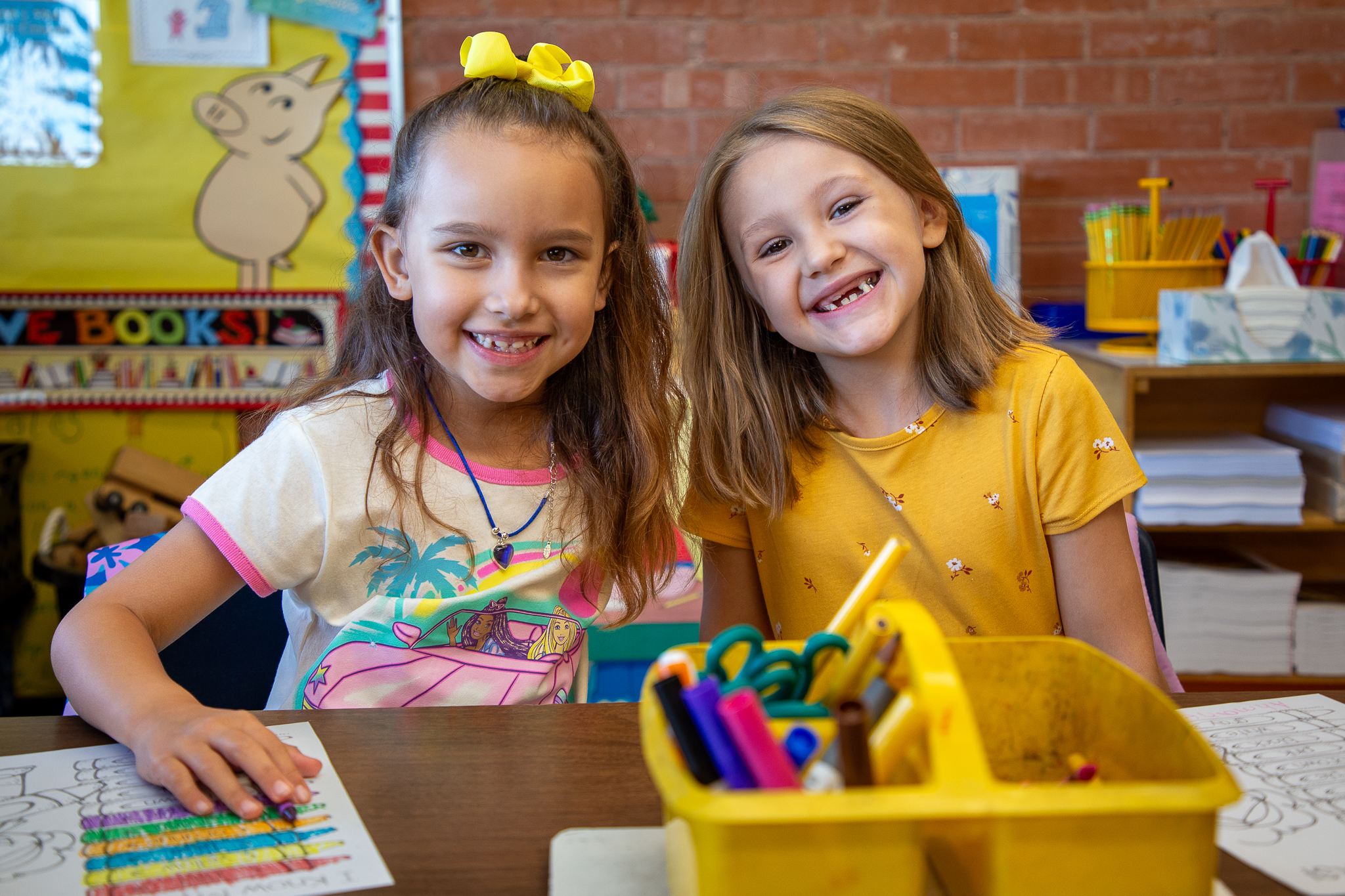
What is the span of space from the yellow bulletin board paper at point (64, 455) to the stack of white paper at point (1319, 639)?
2201mm

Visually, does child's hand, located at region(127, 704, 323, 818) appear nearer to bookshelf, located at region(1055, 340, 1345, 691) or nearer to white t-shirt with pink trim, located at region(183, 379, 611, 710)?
white t-shirt with pink trim, located at region(183, 379, 611, 710)

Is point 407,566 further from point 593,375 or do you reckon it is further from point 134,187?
point 134,187

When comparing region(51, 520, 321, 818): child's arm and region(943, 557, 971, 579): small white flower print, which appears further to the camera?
region(943, 557, 971, 579): small white flower print

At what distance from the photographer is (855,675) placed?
0.48m

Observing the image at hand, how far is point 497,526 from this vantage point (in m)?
0.97

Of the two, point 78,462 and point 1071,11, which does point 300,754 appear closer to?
point 78,462

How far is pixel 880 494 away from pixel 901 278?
0.72 ft

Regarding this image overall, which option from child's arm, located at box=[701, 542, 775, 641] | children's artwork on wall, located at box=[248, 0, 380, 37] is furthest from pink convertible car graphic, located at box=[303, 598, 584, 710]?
children's artwork on wall, located at box=[248, 0, 380, 37]

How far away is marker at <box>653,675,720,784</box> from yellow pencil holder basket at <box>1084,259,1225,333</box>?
1786 mm

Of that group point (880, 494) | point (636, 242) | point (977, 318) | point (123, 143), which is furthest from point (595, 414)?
→ point (123, 143)

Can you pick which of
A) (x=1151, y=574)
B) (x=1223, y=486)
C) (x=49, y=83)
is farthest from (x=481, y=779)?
(x=49, y=83)

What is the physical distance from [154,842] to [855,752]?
396 mm

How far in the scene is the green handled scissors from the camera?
0.47 metres

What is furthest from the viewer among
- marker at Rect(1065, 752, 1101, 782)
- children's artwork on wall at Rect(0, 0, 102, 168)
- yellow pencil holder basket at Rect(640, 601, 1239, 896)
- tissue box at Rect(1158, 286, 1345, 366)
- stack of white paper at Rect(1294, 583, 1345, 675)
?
children's artwork on wall at Rect(0, 0, 102, 168)
